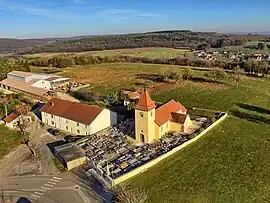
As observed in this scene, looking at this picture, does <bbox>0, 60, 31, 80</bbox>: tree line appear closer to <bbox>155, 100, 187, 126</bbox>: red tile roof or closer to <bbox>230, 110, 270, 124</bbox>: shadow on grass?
<bbox>155, 100, 187, 126</bbox>: red tile roof

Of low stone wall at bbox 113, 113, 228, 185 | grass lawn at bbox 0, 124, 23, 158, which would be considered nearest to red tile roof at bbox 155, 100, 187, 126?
low stone wall at bbox 113, 113, 228, 185

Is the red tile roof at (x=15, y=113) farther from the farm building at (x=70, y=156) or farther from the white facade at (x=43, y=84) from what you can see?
the white facade at (x=43, y=84)

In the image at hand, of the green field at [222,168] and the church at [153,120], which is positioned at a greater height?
the church at [153,120]

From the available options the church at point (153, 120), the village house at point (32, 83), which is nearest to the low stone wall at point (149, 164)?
the church at point (153, 120)

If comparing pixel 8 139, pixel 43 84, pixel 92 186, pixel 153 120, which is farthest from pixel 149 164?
pixel 43 84

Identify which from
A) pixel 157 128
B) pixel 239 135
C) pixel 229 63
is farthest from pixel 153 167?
pixel 229 63

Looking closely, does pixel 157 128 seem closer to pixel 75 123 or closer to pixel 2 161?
pixel 75 123
